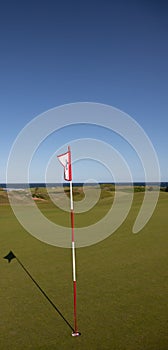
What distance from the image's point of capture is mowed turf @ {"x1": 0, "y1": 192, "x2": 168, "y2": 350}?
205 inches

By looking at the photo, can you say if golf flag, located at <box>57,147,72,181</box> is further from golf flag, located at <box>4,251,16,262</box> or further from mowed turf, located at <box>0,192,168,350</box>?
golf flag, located at <box>4,251,16,262</box>

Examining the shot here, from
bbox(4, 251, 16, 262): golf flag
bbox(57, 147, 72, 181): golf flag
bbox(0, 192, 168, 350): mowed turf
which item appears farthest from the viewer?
bbox(4, 251, 16, 262): golf flag

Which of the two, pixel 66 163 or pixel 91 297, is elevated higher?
pixel 66 163

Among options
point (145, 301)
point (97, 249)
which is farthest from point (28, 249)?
point (145, 301)

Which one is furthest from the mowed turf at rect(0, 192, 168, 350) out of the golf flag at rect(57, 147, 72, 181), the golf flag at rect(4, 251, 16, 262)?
the golf flag at rect(57, 147, 72, 181)

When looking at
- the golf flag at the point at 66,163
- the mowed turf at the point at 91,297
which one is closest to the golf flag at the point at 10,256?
the mowed turf at the point at 91,297

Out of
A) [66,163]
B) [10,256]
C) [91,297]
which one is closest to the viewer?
[66,163]

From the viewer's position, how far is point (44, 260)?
35.5ft

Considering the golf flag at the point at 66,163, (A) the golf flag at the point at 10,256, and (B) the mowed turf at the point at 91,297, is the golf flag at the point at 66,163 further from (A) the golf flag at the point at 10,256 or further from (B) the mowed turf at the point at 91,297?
(A) the golf flag at the point at 10,256

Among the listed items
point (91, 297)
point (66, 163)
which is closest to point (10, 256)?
point (91, 297)

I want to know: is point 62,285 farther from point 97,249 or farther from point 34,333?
point 97,249

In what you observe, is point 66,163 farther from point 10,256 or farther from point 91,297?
point 10,256

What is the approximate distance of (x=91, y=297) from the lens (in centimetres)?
714

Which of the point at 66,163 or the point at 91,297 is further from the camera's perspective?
the point at 91,297
